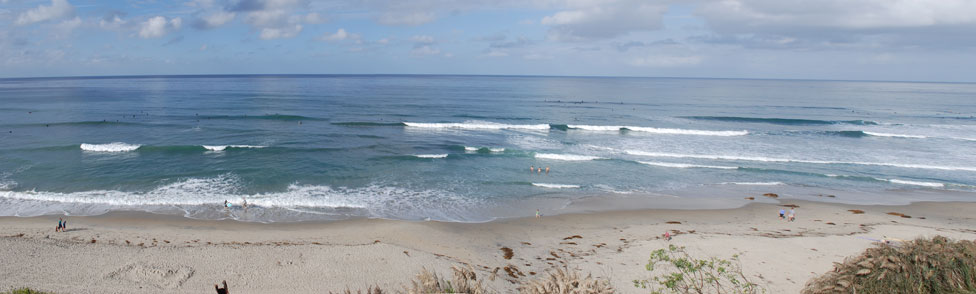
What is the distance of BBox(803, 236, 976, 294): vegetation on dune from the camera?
8414 millimetres

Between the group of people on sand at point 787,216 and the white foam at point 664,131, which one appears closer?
the group of people on sand at point 787,216

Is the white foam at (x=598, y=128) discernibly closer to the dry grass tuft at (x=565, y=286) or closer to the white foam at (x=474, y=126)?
the white foam at (x=474, y=126)

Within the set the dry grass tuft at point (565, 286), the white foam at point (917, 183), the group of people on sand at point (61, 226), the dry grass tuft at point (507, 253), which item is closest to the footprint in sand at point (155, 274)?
the group of people on sand at point (61, 226)

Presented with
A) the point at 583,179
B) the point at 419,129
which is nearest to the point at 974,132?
the point at 583,179

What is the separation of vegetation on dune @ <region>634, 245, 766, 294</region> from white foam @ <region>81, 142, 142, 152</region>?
40.5 m

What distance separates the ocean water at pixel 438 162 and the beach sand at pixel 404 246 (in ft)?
6.71

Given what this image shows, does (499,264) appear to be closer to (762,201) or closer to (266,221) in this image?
(266,221)

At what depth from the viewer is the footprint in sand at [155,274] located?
14508mm

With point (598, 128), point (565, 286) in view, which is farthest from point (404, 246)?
point (598, 128)

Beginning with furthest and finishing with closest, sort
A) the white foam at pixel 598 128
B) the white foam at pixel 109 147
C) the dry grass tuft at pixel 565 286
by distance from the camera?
the white foam at pixel 598 128, the white foam at pixel 109 147, the dry grass tuft at pixel 565 286

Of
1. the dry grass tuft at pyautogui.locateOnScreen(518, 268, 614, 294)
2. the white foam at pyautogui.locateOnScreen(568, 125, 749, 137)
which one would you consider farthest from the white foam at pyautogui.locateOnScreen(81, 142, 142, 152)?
the white foam at pyautogui.locateOnScreen(568, 125, 749, 137)

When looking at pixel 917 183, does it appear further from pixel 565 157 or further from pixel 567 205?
pixel 567 205

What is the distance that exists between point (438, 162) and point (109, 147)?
88.3 ft

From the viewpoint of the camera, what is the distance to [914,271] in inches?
338
